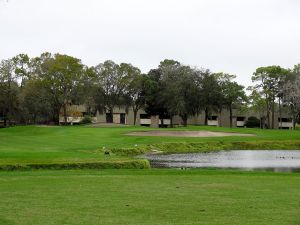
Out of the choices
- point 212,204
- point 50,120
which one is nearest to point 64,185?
point 212,204

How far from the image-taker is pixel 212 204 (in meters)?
12.5

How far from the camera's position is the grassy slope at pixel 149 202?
1052 cm

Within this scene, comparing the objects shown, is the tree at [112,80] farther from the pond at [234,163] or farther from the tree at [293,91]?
the pond at [234,163]

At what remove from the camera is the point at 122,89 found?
376 feet

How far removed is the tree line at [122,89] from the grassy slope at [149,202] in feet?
265

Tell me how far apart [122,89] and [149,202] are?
102180 millimetres

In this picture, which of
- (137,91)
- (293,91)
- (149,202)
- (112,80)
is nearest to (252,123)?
(293,91)

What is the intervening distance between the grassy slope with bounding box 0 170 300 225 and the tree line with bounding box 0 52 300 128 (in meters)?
80.9

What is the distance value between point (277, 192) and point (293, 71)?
371 feet

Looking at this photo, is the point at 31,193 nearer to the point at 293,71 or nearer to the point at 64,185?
the point at 64,185

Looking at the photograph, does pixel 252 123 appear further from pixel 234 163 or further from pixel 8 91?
pixel 234 163

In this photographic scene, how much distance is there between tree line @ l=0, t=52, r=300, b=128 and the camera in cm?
9819

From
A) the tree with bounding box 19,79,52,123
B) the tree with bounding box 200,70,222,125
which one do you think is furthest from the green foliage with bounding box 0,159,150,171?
the tree with bounding box 200,70,222,125

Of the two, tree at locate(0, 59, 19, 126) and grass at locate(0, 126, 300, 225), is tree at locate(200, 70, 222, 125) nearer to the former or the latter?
tree at locate(0, 59, 19, 126)
